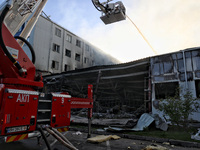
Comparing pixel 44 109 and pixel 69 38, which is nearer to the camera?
pixel 44 109

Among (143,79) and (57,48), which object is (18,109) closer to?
(143,79)

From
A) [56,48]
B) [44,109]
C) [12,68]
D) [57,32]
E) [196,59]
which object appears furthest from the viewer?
[57,32]

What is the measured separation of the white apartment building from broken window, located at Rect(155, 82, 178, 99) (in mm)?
18278

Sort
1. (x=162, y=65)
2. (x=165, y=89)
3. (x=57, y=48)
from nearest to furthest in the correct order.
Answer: (x=165, y=89) → (x=162, y=65) → (x=57, y=48)

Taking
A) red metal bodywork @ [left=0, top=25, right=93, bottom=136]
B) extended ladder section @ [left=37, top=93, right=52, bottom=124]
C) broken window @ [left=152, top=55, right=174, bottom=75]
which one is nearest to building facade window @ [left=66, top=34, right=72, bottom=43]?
broken window @ [left=152, top=55, right=174, bottom=75]

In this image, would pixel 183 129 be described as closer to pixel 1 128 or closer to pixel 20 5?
pixel 1 128

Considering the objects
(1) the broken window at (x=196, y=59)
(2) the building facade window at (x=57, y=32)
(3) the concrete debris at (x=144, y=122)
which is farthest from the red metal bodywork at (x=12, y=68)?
(2) the building facade window at (x=57, y=32)

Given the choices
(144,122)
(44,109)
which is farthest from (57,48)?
(44,109)

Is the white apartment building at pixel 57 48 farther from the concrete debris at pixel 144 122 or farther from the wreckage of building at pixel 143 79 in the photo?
the concrete debris at pixel 144 122

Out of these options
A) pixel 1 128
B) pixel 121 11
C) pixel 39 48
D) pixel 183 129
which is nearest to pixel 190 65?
pixel 183 129

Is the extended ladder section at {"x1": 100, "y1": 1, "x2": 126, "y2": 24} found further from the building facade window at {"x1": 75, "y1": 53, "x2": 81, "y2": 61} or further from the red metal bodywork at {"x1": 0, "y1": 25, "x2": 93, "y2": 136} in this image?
the building facade window at {"x1": 75, "y1": 53, "x2": 81, "y2": 61}

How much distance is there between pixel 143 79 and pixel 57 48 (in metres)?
18.3

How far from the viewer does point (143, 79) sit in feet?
44.9

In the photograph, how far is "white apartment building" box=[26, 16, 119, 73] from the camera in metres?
23.7
